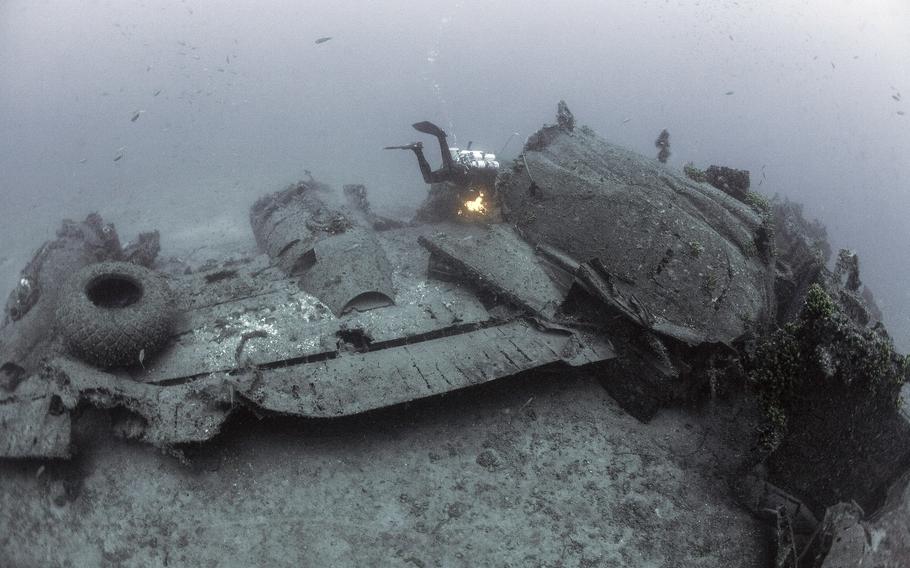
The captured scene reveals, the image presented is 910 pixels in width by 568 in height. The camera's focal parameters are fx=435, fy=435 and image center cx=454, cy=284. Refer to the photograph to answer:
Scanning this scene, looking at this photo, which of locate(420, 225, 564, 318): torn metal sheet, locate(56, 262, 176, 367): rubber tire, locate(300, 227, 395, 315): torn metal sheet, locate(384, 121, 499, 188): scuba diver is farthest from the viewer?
locate(384, 121, 499, 188): scuba diver

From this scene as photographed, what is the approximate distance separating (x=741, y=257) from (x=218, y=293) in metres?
9.46

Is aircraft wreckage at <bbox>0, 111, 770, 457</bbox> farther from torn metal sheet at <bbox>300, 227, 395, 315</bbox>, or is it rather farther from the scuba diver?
the scuba diver

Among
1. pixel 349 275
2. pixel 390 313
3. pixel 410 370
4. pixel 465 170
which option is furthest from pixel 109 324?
pixel 465 170

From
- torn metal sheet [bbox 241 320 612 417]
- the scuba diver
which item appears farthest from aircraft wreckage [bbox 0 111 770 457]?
the scuba diver

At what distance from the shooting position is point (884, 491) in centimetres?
441

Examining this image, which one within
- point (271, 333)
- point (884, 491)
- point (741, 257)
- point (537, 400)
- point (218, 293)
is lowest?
point (218, 293)

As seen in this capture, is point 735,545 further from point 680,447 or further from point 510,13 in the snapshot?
point 510,13

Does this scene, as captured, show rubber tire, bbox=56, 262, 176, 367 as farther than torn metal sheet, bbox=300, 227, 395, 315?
No

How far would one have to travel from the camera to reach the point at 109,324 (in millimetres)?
6191

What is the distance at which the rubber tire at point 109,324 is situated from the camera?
6.11 metres

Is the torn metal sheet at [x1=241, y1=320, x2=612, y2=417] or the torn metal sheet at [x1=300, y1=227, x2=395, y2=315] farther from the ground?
the torn metal sheet at [x1=241, y1=320, x2=612, y2=417]

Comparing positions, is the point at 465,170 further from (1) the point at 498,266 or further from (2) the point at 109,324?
(2) the point at 109,324

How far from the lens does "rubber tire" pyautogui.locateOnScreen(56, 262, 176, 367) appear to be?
20.0ft

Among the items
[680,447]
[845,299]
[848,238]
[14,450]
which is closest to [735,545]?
[680,447]
